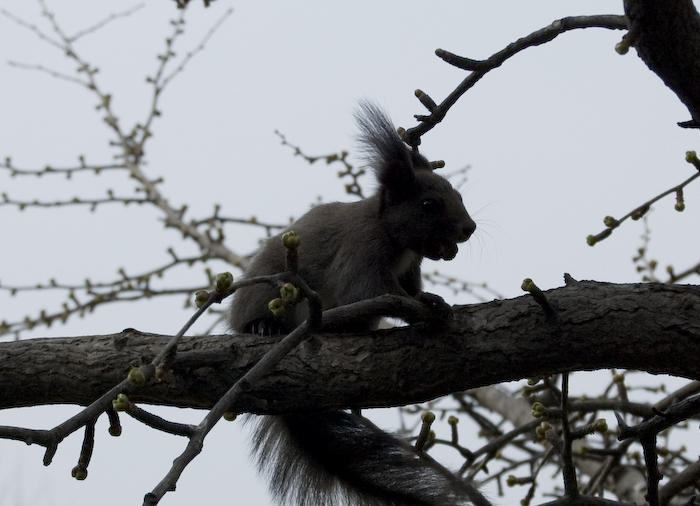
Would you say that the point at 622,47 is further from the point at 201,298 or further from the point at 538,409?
the point at 201,298

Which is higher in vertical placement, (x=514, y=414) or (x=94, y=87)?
(x=94, y=87)

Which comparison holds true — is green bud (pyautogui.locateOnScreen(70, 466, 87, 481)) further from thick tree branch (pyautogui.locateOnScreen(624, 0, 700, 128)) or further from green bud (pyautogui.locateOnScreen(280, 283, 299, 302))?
thick tree branch (pyautogui.locateOnScreen(624, 0, 700, 128))

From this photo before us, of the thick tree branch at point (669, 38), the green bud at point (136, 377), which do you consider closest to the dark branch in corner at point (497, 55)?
the thick tree branch at point (669, 38)

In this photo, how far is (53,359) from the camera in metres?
3.24

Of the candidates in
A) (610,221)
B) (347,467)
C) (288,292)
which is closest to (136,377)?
(288,292)

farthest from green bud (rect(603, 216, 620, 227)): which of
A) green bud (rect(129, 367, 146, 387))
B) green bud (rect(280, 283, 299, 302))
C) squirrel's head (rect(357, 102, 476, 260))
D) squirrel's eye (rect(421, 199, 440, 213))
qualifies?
green bud (rect(129, 367, 146, 387))

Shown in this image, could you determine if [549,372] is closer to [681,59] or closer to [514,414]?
[681,59]

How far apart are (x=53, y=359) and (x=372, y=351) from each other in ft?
4.40

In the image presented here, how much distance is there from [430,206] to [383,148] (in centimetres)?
40

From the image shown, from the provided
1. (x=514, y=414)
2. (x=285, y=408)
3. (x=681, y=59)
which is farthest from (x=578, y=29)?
(x=514, y=414)

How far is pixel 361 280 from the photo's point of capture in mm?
3969

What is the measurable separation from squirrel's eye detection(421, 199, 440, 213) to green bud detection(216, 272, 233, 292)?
2.20 m

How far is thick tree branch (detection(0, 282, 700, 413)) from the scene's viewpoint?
2.89m

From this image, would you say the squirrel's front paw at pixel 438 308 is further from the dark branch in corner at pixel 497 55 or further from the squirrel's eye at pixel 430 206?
the squirrel's eye at pixel 430 206
